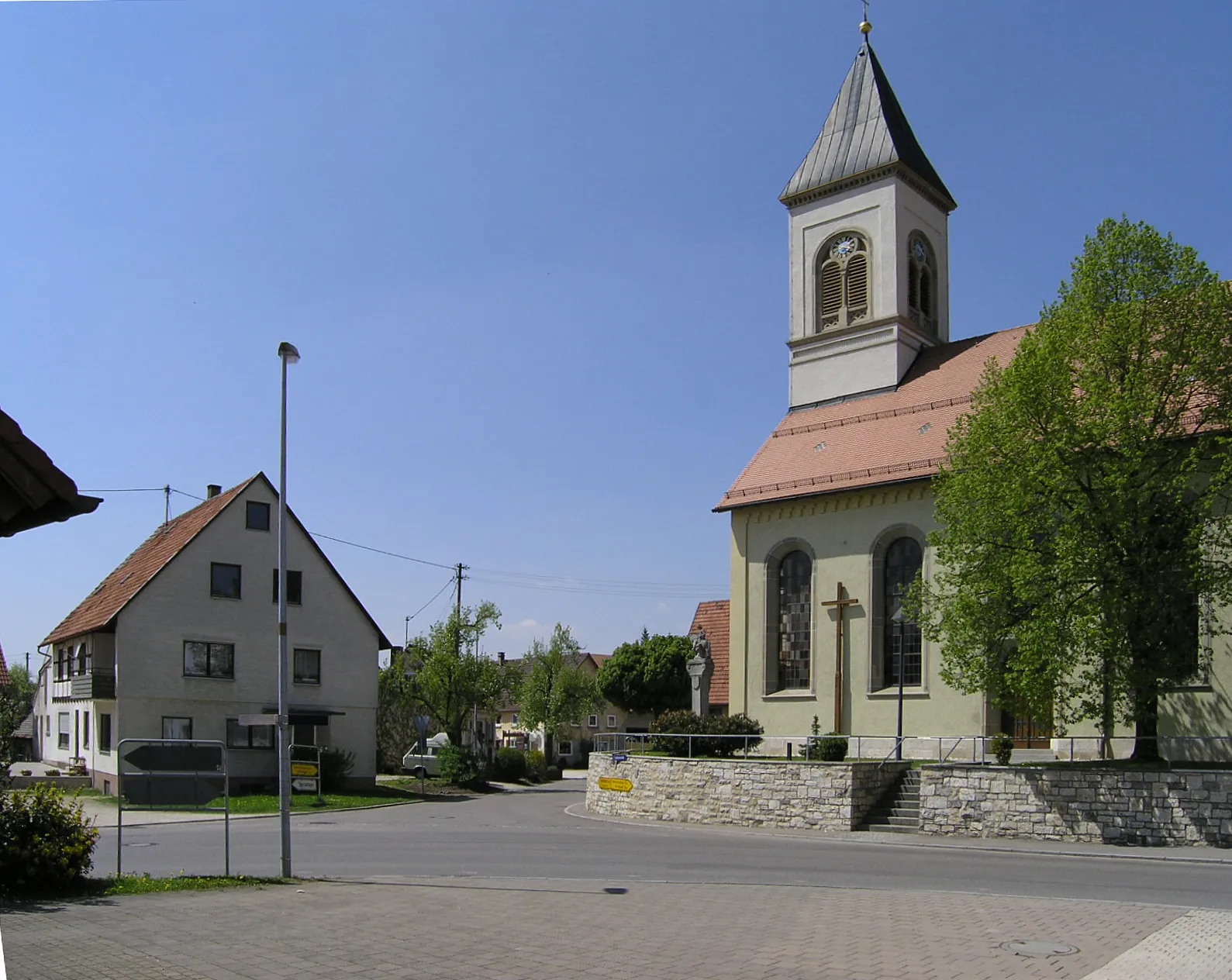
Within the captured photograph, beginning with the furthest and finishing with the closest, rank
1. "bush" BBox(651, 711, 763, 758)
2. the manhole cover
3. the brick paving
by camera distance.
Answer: "bush" BBox(651, 711, 763, 758), the manhole cover, the brick paving

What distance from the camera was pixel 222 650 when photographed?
37.8 m

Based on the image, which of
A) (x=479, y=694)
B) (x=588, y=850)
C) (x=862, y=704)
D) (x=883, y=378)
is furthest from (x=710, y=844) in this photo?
(x=479, y=694)

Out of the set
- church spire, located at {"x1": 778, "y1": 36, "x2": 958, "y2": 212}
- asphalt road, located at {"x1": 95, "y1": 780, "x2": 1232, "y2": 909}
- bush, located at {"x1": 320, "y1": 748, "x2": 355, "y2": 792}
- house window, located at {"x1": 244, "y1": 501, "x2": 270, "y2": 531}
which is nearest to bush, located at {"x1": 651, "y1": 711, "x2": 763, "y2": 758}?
asphalt road, located at {"x1": 95, "y1": 780, "x2": 1232, "y2": 909}

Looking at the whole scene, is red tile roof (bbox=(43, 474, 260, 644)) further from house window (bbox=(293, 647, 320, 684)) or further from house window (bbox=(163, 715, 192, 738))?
house window (bbox=(293, 647, 320, 684))

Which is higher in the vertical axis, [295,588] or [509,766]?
[295,588]

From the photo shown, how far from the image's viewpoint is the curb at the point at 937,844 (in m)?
20.1

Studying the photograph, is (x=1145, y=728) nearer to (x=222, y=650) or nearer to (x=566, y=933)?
(x=566, y=933)

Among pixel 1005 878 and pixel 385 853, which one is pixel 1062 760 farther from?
pixel 385 853

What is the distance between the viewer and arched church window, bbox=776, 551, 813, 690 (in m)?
36.6

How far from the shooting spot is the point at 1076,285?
83.2 feet

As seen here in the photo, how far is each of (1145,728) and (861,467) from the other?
43.5 ft

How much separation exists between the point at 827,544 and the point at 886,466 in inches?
121

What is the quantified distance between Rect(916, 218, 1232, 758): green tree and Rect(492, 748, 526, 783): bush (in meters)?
27.4

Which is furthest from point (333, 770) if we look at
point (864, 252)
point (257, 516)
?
point (864, 252)
